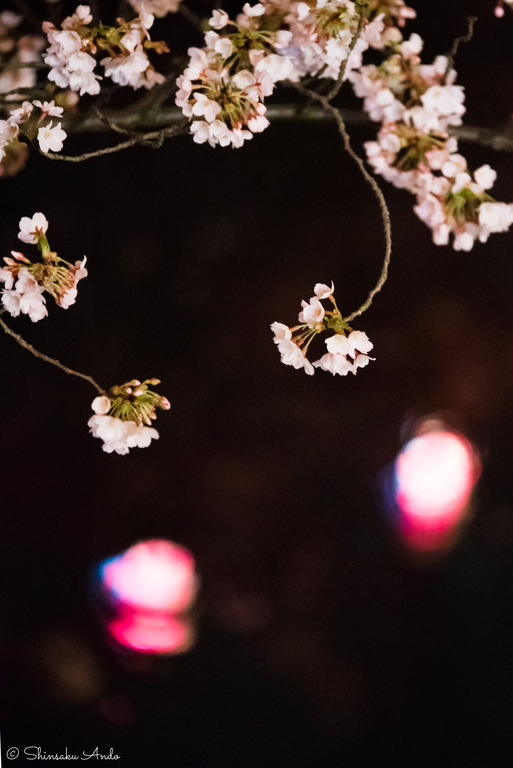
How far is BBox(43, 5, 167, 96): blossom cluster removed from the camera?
1.97ft

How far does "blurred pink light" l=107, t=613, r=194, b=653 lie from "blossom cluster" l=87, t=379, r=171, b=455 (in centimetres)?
99

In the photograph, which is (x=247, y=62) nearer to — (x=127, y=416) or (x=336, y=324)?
(x=336, y=324)

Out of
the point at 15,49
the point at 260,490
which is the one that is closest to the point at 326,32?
the point at 15,49

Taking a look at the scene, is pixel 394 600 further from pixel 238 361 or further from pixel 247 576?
pixel 238 361

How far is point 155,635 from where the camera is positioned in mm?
1437

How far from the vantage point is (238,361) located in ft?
4.65

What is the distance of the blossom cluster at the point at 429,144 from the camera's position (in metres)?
0.69

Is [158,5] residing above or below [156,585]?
above

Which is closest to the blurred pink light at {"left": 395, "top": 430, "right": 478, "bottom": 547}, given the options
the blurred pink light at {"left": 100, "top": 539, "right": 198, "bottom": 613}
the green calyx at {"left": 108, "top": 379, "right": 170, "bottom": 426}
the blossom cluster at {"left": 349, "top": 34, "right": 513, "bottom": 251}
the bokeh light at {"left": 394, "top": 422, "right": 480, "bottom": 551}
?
the bokeh light at {"left": 394, "top": 422, "right": 480, "bottom": 551}

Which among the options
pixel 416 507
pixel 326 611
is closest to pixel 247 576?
pixel 326 611

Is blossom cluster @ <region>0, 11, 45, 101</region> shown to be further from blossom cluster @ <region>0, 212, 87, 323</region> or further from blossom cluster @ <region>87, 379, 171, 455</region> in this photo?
blossom cluster @ <region>87, 379, 171, 455</region>

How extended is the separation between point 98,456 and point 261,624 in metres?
0.63

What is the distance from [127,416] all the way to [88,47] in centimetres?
43

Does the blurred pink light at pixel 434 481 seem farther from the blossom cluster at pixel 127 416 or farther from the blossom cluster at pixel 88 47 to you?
the blossom cluster at pixel 88 47
